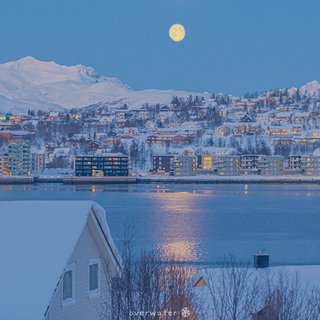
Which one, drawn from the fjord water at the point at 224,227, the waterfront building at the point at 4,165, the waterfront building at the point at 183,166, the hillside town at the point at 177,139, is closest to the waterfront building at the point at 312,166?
the hillside town at the point at 177,139

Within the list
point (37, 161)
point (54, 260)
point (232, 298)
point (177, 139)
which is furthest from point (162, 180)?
point (54, 260)

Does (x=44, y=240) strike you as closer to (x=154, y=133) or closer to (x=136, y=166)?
(x=136, y=166)

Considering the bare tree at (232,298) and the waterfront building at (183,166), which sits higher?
the waterfront building at (183,166)

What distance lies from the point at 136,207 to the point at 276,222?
19.9ft

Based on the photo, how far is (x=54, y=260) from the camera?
2.83 m

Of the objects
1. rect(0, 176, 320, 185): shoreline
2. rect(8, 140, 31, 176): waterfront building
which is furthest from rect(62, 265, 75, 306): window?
rect(8, 140, 31, 176): waterfront building

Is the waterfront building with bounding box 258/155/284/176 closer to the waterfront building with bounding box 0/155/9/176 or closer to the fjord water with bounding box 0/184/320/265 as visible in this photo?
the waterfront building with bounding box 0/155/9/176

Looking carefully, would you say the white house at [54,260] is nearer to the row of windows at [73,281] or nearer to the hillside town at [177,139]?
the row of windows at [73,281]

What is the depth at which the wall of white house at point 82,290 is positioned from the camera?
9.69 ft

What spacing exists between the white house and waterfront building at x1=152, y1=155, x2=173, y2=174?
54531 millimetres

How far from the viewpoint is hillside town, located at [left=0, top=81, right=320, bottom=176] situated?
189 ft

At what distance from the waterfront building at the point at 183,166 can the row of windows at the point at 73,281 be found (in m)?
52.6

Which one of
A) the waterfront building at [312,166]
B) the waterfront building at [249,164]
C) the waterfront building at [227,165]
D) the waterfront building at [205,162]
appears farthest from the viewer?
the waterfront building at [205,162]

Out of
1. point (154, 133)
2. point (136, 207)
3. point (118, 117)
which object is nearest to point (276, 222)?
point (136, 207)
